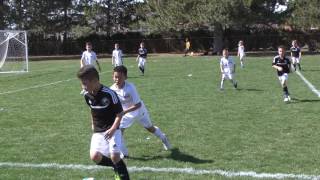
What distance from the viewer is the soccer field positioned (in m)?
7.80

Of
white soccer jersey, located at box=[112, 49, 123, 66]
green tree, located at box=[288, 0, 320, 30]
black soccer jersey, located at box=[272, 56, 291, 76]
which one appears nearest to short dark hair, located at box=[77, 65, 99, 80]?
black soccer jersey, located at box=[272, 56, 291, 76]

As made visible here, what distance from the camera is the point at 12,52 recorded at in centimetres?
3675

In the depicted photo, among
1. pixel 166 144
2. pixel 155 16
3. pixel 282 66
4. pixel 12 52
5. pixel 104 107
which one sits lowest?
pixel 166 144

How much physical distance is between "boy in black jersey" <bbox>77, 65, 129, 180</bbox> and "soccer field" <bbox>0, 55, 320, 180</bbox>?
102 cm

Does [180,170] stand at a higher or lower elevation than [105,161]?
lower

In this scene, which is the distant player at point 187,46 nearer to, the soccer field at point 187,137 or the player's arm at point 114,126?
the soccer field at point 187,137

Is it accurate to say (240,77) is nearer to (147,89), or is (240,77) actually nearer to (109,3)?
(147,89)

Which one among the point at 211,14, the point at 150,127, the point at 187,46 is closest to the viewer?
the point at 150,127

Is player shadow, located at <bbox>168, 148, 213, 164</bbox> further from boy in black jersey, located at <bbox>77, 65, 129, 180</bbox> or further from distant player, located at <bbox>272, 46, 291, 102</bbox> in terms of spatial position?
distant player, located at <bbox>272, 46, 291, 102</bbox>

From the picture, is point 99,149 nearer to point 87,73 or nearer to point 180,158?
point 87,73

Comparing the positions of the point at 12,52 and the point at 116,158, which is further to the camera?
the point at 12,52

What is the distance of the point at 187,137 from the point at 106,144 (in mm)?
3966

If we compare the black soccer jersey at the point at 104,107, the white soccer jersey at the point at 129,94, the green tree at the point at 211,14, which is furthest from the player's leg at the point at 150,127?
the green tree at the point at 211,14

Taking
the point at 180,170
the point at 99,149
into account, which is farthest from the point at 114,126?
the point at 180,170
